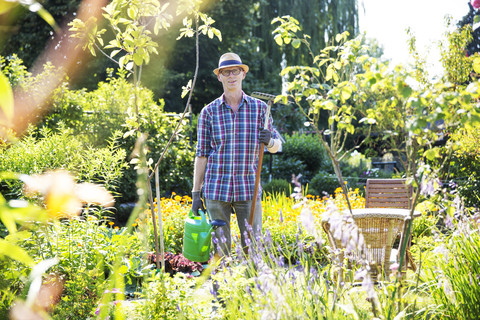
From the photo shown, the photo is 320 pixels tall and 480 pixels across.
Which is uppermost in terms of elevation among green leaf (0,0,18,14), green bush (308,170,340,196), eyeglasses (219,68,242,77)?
eyeglasses (219,68,242,77)

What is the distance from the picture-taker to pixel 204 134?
12.8ft

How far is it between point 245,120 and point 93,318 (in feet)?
5.88

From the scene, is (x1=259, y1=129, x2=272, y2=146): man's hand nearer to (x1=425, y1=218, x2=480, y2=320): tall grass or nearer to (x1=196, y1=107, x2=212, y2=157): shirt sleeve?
(x1=196, y1=107, x2=212, y2=157): shirt sleeve

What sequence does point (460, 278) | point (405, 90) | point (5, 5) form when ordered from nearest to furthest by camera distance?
point (5, 5) → point (405, 90) → point (460, 278)

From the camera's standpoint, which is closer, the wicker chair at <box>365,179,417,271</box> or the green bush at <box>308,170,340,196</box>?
the wicker chair at <box>365,179,417,271</box>

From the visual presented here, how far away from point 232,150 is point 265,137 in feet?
0.94

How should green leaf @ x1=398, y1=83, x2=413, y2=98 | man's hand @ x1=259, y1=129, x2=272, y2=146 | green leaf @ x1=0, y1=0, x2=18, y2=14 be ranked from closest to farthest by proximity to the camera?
green leaf @ x1=0, y1=0, x2=18, y2=14
green leaf @ x1=398, y1=83, x2=413, y2=98
man's hand @ x1=259, y1=129, x2=272, y2=146

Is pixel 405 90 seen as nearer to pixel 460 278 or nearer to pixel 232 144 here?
pixel 460 278

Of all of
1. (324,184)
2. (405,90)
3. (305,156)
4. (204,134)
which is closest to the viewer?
(405,90)

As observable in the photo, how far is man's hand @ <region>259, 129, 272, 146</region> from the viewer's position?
3.71 m

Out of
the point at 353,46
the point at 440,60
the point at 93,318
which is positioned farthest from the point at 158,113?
the point at 353,46

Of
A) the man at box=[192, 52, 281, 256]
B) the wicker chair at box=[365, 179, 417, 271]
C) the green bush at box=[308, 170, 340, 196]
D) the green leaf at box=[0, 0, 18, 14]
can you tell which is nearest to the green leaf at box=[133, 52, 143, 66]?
the man at box=[192, 52, 281, 256]

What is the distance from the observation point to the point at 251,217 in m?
3.74

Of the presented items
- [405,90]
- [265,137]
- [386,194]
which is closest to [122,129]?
[386,194]
